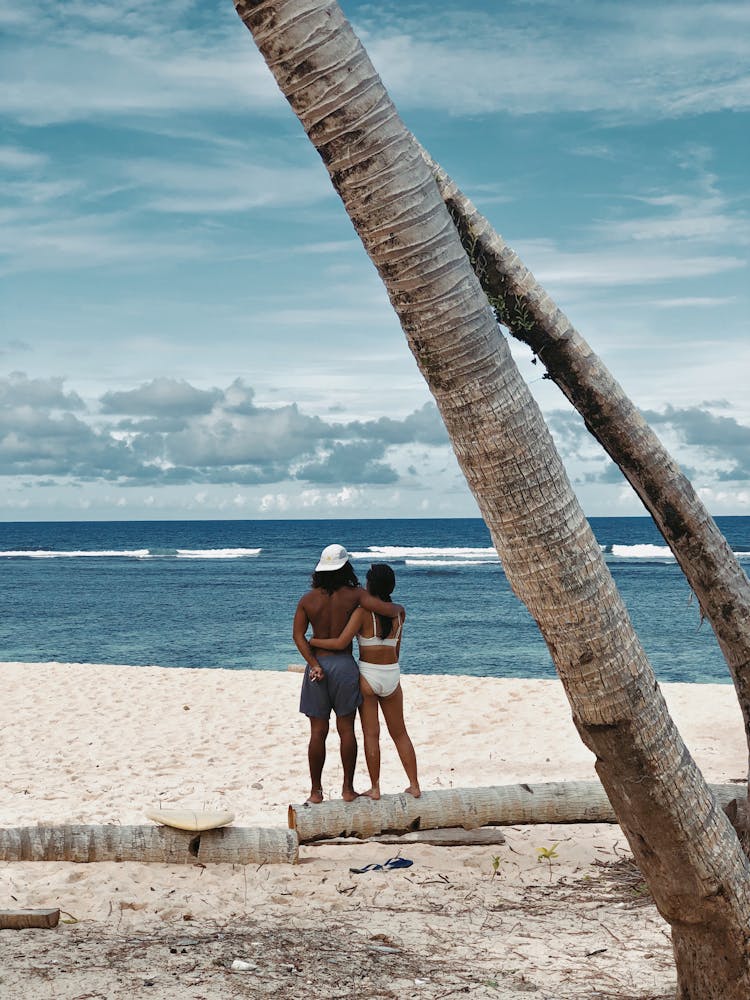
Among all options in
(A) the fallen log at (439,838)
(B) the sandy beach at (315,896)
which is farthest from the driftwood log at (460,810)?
(B) the sandy beach at (315,896)

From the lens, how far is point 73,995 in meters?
4.39

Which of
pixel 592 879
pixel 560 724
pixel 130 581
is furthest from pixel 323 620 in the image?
pixel 130 581

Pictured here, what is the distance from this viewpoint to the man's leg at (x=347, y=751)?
696 cm

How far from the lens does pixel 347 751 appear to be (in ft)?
23.0

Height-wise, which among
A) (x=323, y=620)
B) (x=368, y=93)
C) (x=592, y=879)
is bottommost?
(x=592, y=879)

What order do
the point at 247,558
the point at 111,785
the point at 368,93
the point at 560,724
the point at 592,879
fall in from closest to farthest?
1. the point at 368,93
2. the point at 592,879
3. the point at 111,785
4. the point at 560,724
5. the point at 247,558

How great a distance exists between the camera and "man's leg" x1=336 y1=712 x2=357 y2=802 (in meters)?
6.96

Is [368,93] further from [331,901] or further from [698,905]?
[331,901]

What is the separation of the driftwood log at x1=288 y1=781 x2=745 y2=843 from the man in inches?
8.0

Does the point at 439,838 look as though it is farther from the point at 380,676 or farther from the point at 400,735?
the point at 380,676

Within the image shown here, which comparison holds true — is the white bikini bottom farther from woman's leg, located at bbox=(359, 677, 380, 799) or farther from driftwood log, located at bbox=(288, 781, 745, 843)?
driftwood log, located at bbox=(288, 781, 745, 843)

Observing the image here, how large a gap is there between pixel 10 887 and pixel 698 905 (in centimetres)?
451

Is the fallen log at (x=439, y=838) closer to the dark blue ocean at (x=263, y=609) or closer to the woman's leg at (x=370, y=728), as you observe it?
the woman's leg at (x=370, y=728)

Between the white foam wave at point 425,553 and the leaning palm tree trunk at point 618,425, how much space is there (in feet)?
163
